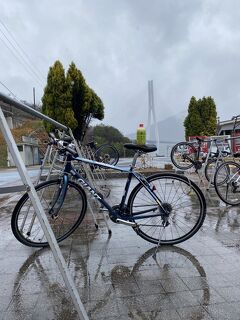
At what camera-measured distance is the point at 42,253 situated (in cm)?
375

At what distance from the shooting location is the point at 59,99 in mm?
13523

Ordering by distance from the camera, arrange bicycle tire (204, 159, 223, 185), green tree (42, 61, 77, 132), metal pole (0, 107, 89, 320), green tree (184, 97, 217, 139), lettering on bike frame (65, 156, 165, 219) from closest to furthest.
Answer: metal pole (0, 107, 89, 320)
lettering on bike frame (65, 156, 165, 219)
bicycle tire (204, 159, 223, 185)
green tree (42, 61, 77, 132)
green tree (184, 97, 217, 139)

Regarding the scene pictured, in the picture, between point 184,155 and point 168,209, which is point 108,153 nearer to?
point 184,155

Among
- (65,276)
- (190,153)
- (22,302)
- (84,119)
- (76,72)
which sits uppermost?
(76,72)

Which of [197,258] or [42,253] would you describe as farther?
[42,253]

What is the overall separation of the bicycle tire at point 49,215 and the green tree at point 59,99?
942 centimetres

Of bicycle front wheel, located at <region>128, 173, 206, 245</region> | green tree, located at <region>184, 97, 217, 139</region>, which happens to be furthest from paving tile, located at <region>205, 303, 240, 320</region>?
green tree, located at <region>184, 97, 217, 139</region>

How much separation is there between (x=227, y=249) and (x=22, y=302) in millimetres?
2029

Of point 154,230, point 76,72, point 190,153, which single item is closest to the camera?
point 154,230

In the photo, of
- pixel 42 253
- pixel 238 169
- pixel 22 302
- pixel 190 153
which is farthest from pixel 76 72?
pixel 22 302

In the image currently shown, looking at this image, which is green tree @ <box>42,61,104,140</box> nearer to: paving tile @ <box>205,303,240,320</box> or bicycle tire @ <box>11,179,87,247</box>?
bicycle tire @ <box>11,179,87,247</box>

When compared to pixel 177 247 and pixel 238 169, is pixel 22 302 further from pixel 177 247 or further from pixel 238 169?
pixel 238 169

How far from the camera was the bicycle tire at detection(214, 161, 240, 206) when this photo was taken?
621 centimetres

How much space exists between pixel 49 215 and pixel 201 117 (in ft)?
70.9
